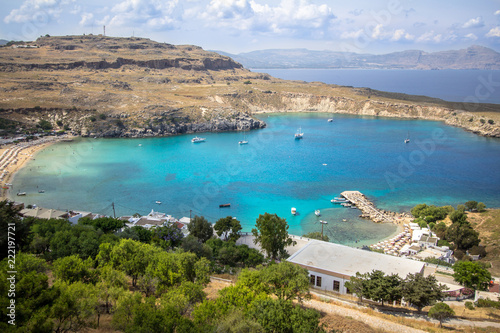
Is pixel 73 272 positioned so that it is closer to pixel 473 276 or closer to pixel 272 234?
pixel 272 234

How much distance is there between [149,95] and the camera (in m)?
104

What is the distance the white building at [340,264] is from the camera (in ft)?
75.2

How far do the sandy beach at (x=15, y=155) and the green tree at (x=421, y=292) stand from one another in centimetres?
4527

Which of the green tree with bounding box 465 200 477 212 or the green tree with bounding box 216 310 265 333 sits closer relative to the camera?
the green tree with bounding box 216 310 265 333

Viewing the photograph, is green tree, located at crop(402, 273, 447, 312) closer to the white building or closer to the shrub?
the white building

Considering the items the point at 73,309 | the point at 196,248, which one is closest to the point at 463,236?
the point at 196,248

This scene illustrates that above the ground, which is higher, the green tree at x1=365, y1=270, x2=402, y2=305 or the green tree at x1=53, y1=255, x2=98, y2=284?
the green tree at x1=53, y1=255, x2=98, y2=284

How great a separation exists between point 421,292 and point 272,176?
37161mm

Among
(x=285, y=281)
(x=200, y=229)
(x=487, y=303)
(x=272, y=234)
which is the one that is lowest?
→ (x=487, y=303)

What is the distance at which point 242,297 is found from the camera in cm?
1587

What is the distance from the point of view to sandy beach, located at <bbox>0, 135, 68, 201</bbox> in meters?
50.5

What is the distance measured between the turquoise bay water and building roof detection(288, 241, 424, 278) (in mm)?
9650

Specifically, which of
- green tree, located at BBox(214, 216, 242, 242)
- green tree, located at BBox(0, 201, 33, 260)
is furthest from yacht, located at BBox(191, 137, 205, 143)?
green tree, located at BBox(0, 201, 33, 260)

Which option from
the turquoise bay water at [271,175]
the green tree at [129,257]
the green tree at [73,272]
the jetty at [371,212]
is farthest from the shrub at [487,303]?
the green tree at [73,272]
